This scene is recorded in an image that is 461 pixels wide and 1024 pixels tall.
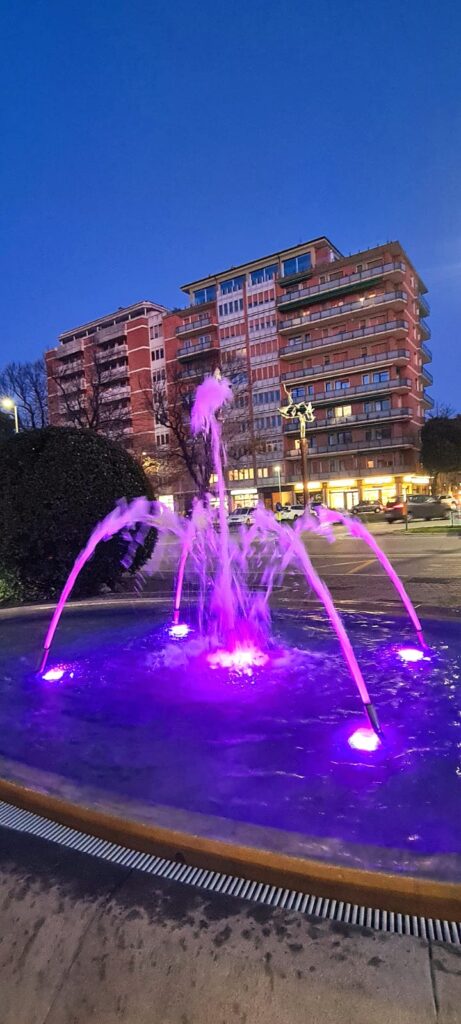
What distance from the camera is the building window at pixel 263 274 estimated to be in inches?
2482

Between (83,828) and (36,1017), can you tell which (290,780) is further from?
(36,1017)

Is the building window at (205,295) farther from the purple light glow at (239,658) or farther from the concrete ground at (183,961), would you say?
the concrete ground at (183,961)

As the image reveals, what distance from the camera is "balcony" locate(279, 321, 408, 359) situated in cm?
5533

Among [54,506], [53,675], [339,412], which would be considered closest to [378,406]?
[339,412]

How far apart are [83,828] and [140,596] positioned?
722 cm

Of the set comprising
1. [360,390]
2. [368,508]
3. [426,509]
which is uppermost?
[360,390]

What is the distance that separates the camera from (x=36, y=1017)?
5.78ft

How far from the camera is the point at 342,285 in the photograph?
188 feet

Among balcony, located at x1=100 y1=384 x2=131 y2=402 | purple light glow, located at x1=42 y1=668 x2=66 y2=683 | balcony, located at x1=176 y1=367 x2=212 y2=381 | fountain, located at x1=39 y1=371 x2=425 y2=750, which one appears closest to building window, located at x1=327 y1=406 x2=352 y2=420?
balcony, located at x1=176 y1=367 x2=212 y2=381

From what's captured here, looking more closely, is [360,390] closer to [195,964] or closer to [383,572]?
[383,572]

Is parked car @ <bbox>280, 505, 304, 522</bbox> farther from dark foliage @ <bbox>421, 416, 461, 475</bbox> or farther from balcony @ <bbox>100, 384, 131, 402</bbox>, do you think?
balcony @ <bbox>100, 384, 131, 402</bbox>

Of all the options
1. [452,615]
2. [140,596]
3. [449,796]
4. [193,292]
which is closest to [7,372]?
[193,292]

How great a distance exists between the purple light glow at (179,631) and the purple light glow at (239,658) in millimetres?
946

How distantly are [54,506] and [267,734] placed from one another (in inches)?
270
